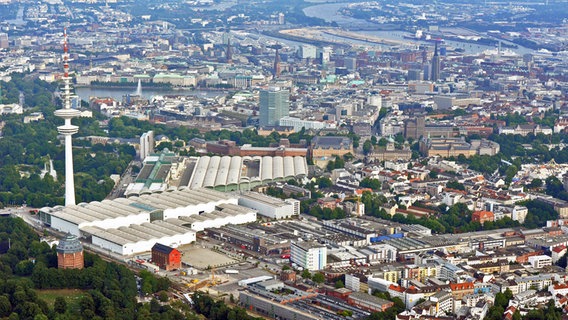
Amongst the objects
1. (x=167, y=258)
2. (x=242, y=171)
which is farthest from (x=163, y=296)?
(x=242, y=171)

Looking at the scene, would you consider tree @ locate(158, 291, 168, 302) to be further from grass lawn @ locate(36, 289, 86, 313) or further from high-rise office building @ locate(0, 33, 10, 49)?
high-rise office building @ locate(0, 33, 10, 49)

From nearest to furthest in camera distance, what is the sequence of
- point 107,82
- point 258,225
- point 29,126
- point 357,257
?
point 357,257, point 258,225, point 29,126, point 107,82

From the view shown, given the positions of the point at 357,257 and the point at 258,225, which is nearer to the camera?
the point at 357,257

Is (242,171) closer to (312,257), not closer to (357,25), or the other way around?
(312,257)

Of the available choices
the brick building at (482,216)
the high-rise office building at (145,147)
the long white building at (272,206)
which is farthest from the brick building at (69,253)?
the high-rise office building at (145,147)

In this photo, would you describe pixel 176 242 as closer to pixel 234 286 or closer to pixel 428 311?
pixel 234 286

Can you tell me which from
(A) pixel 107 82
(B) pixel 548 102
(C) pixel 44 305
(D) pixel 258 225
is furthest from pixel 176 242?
(A) pixel 107 82

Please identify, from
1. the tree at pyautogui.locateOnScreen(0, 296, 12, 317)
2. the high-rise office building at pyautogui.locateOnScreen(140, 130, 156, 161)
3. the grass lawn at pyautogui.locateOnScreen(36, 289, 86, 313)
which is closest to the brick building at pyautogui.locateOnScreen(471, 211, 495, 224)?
the grass lawn at pyautogui.locateOnScreen(36, 289, 86, 313)

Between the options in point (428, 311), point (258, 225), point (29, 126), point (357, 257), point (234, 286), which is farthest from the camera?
point (29, 126)
